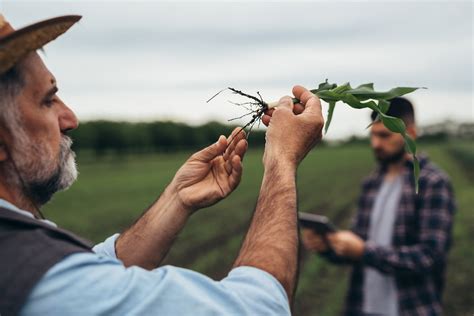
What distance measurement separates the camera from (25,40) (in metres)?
1.80

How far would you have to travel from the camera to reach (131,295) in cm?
162

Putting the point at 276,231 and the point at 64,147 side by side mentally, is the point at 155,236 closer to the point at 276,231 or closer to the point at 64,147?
the point at 64,147

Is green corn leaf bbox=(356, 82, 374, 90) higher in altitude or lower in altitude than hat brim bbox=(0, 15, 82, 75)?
lower

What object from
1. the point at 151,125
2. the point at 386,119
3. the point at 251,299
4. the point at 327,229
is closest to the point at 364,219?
the point at 327,229

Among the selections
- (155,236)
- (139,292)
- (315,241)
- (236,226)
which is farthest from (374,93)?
(236,226)

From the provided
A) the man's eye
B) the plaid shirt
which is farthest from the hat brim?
the plaid shirt

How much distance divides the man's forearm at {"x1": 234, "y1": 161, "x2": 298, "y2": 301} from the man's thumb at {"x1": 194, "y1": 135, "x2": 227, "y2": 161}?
1.59ft

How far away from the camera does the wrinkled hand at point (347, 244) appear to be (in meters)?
4.41

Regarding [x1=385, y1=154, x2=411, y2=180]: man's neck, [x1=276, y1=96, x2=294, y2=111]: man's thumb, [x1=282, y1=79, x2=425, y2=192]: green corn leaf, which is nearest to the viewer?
[x1=276, y1=96, x2=294, y2=111]: man's thumb

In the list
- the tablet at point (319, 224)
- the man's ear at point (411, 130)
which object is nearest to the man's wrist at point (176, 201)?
the tablet at point (319, 224)

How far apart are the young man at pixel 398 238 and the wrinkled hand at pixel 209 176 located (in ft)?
6.86

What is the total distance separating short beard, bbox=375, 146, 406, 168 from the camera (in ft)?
15.1

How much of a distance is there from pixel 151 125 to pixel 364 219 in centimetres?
9314

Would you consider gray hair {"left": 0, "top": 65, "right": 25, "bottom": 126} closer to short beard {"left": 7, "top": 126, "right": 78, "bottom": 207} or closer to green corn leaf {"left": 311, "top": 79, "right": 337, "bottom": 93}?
short beard {"left": 7, "top": 126, "right": 78, "bottom": 207}
